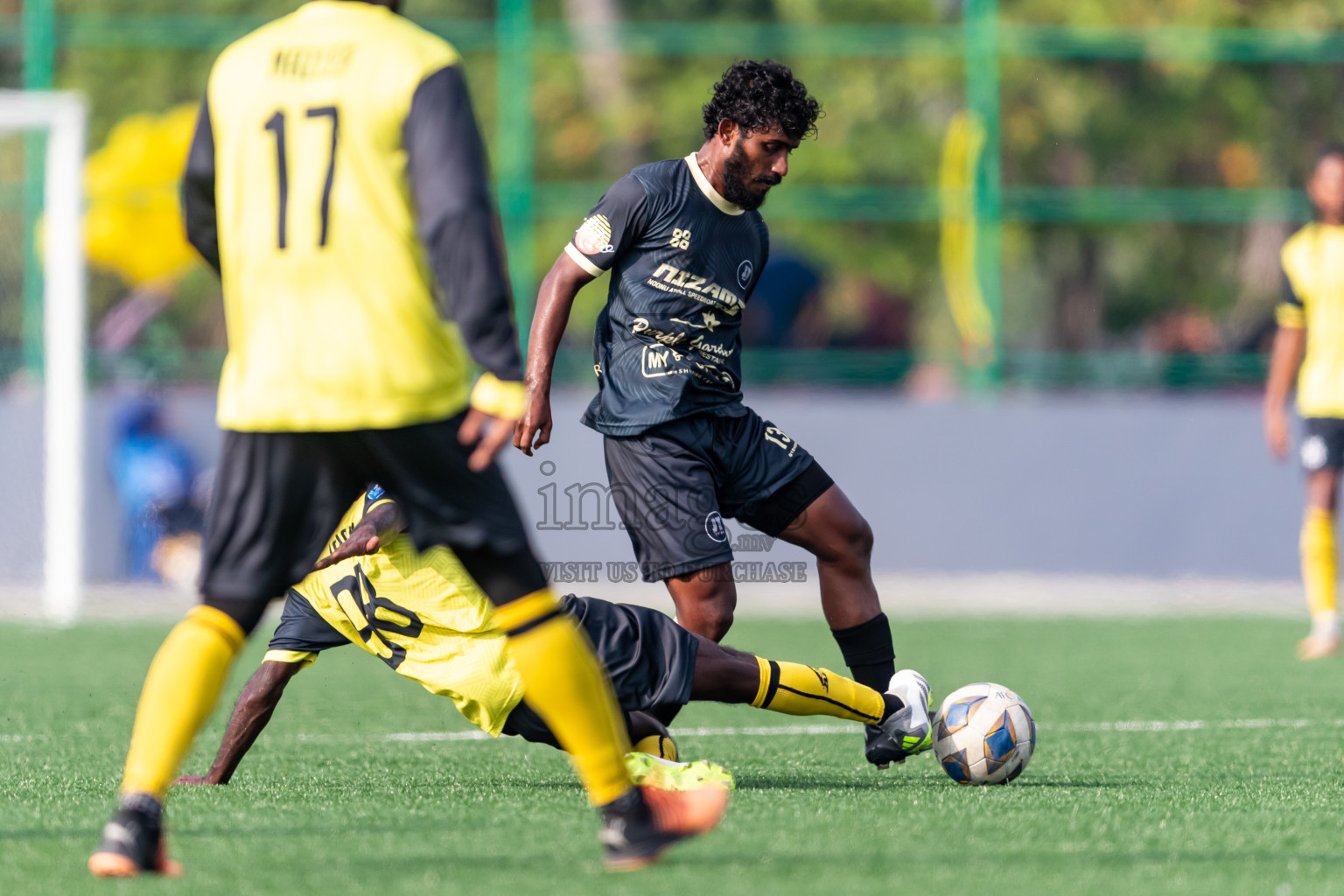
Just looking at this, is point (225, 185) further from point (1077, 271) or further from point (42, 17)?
point (1077, 271)

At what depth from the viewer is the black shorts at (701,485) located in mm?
5539

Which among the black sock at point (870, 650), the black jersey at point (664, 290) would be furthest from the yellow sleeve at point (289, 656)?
the black sock at point (870, 650)

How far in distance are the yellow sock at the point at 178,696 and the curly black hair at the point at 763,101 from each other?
2646 mm

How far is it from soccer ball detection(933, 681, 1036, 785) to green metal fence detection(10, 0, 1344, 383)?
31.4ft

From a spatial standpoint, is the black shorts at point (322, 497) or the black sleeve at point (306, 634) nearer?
the black shorts at point (322, 497)

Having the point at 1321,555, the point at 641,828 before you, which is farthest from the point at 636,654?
the point at 1321,555

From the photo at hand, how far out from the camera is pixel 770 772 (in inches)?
217

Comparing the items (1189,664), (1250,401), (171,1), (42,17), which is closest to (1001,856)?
(1189,664)

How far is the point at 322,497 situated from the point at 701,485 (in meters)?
2.03

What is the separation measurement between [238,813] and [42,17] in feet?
38.1

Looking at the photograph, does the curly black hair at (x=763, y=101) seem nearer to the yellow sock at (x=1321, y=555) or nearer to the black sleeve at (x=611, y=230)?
the black sleeve at (x=611, y=230)

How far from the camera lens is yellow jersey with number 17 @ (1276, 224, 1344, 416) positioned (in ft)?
32.1

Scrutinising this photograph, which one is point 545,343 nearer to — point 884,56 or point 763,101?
point 763,101

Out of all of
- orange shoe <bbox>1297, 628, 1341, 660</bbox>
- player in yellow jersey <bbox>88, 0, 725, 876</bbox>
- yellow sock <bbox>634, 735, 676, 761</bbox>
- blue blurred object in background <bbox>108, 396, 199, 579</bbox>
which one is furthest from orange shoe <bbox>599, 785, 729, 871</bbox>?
blue blurred object in background <bbox>108, 396, 199, 579</bbox>
